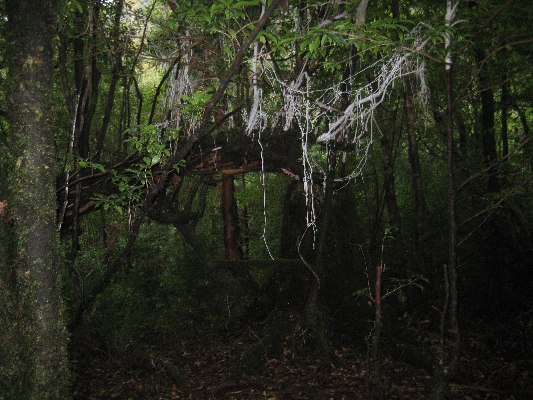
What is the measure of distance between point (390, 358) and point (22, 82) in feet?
19.9

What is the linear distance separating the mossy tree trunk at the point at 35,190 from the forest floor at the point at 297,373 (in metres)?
3.07

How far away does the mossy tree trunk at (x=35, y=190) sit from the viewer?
2484 mm

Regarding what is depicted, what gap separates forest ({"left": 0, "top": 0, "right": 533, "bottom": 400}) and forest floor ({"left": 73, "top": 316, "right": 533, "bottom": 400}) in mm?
35

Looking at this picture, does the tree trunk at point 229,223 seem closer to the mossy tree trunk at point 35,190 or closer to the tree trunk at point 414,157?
the tree trunk at point 414,157

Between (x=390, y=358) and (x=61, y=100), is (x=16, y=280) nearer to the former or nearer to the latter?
(x=61, y=100)

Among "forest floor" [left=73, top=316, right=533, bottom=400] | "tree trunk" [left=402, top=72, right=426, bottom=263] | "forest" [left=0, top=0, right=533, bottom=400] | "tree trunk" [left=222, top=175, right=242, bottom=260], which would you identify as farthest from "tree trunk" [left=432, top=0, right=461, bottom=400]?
"tree trunk" [left=222, top=175, right=242, bottom=260]

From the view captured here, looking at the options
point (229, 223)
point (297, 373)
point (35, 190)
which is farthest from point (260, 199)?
point (35, 190)

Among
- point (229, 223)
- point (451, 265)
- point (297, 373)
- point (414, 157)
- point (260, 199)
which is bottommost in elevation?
point (297, 373)

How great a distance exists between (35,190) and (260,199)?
799cm

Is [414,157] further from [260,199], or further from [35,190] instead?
[35,190]

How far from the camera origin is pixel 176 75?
4832 mm

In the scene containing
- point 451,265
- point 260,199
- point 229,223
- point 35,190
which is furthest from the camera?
point 260,199

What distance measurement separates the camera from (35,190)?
2568 millimetres

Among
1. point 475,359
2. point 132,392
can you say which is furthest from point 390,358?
point 132,392
